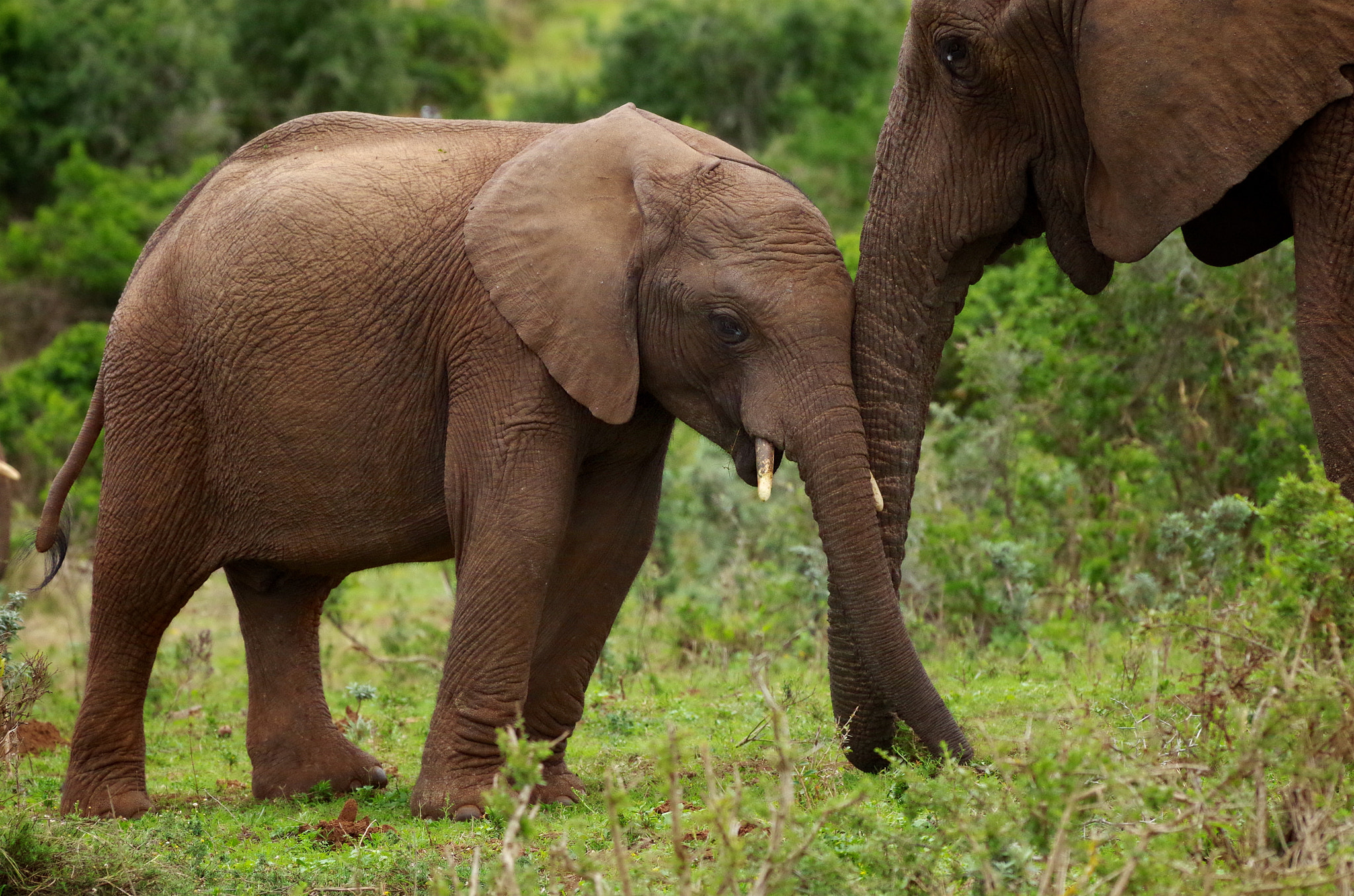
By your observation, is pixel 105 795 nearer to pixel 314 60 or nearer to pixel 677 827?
pixel 677 827

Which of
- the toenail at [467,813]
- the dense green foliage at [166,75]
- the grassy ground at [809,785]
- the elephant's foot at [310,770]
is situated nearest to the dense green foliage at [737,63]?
the dense green foliage at [166,75]

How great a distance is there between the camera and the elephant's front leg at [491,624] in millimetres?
5785

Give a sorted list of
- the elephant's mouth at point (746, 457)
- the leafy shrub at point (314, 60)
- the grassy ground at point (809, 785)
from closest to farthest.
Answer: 1. the grassy ground at point (809, 785)
2. the elephant's mouth at point (746, 457)
3. the leafy shrub at point (314, 60)

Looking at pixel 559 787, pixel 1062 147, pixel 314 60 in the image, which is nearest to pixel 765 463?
pixel 1062 147

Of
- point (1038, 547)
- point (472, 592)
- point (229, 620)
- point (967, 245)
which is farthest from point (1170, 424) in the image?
point (229, 620)

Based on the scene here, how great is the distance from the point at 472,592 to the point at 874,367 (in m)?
1.53

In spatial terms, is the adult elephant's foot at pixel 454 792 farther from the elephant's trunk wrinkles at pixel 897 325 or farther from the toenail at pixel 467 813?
the elephant's trunk wrinkles at pixel 897 325

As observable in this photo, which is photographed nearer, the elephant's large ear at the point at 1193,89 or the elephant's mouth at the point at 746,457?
the elephant's large ear at the point at 1193,89

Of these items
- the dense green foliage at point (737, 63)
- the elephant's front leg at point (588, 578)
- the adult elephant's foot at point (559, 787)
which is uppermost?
the dense green foliage at point (737, 63)

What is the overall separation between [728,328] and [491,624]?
4.15ft

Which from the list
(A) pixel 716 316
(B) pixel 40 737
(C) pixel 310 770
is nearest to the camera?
(A) pixel 716 316

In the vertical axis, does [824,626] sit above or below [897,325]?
below

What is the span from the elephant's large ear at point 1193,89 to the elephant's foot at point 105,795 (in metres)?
4.12

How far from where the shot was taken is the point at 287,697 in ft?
23.1
